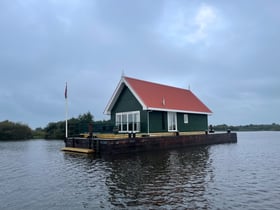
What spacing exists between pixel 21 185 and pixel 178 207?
20.8ft

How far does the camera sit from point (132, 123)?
2366 centimetres

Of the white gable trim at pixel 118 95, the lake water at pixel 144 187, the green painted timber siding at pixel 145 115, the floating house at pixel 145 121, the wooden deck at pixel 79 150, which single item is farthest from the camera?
the green painted timber siding at pixel 145 115

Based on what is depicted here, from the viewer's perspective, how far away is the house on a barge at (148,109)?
Result: 22.9 m

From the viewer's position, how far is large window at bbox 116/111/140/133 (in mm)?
23402

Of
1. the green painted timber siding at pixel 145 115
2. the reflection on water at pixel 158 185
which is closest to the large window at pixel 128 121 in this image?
the green painted timber siding at pixel 145 115

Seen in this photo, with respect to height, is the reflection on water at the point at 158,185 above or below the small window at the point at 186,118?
below

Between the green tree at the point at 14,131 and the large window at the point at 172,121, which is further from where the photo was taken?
the green tree at the point at 14,131

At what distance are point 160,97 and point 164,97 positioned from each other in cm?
87

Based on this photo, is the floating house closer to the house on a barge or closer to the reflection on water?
the house on a barge

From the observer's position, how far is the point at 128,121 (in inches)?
955

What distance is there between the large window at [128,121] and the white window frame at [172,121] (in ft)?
11.4

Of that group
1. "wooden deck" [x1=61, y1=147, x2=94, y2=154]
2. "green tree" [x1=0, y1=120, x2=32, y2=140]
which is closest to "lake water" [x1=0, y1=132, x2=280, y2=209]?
"wooden deck" [x1=61, y1=147, x2=94, y2=154]

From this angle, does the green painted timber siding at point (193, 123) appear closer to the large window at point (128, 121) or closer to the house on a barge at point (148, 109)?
the house on a barge at point (148, 109)

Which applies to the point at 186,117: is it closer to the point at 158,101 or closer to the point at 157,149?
the point at 158,101
